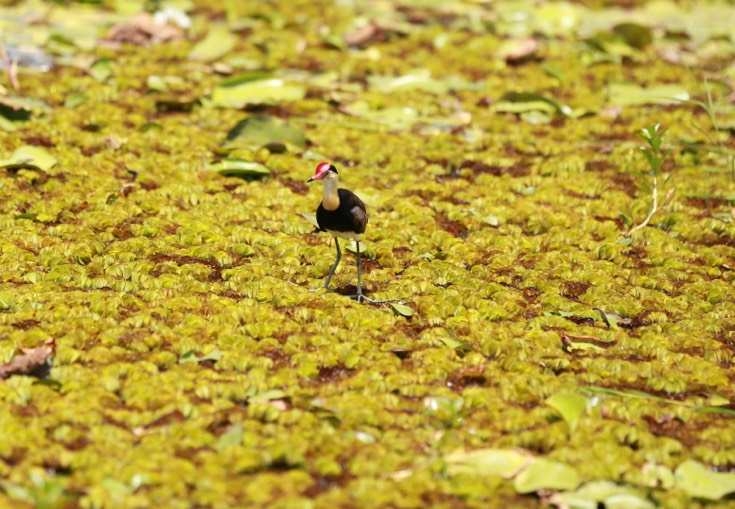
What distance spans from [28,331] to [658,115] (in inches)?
213

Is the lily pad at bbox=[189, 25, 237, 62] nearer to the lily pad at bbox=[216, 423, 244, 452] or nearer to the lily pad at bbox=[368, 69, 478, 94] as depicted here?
the lily pad at bbox=[368, 69, 478, 94]

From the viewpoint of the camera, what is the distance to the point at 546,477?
12.7 ft

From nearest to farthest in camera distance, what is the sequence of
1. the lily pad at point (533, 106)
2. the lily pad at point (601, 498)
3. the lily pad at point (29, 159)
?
the lily pad at point (601, 498) → the lily pad at point (29, 159) → the lily pad at point (533, 106)

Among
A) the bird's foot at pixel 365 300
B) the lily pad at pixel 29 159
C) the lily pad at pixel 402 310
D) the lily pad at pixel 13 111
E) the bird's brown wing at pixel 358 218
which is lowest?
the lily pad at pixel 13 111

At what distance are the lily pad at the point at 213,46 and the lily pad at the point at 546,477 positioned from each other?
19.8 feet

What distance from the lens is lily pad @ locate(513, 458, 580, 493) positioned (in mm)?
3830

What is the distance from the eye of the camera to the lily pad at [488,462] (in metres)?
3.90

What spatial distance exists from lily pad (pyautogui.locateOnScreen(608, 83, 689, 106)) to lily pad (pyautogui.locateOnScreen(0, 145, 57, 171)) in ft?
14.3

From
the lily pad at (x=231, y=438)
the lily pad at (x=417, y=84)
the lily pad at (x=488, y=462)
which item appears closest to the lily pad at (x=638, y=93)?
the lily pad at (x=417, y=84)

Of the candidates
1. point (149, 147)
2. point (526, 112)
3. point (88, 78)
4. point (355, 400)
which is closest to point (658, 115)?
point (526, 112)

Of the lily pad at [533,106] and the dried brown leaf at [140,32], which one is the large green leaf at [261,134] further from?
the dried brown leaf at [140,32]

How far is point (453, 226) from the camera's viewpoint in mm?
6414

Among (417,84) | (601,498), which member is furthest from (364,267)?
(417,84)

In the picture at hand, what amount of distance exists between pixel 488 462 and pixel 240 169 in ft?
11.1
